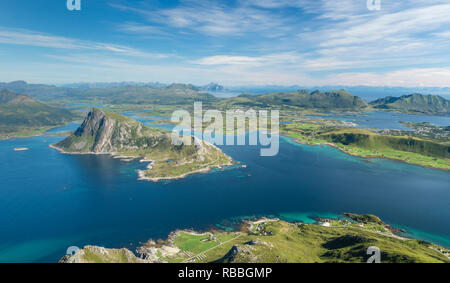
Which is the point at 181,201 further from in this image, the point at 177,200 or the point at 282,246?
the point at 282,246

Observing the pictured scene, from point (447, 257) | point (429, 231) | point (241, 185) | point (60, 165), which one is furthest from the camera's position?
point (60, 165)

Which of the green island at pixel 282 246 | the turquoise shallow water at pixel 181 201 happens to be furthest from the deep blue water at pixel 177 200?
the green island at pixel 282 246

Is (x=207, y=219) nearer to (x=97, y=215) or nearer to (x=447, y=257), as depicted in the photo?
(x=97, y=215)

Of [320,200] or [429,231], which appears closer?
[429,231]
